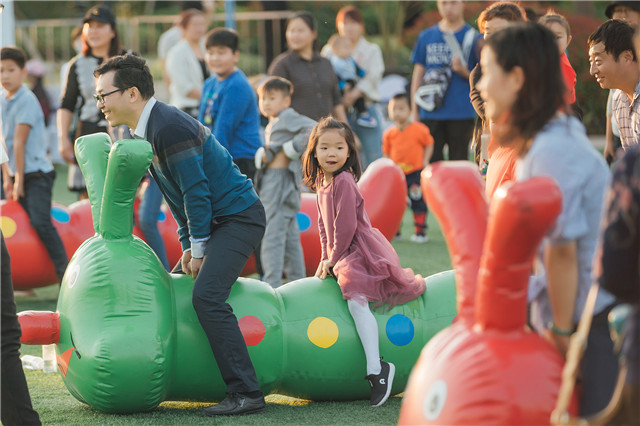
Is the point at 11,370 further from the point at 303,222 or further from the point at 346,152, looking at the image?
the point at 303,222

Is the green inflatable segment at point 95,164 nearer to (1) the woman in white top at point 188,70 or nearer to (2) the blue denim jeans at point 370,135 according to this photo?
(1) the woman in white top at point 188,70

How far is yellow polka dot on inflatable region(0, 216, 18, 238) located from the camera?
6.49m

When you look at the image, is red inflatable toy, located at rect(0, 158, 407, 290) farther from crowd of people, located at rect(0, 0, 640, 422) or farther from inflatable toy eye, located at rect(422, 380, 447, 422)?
inflatable toy eye, located at rect(422, 380, 447, 422)

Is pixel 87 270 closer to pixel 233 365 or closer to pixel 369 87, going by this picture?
pixel 233 365

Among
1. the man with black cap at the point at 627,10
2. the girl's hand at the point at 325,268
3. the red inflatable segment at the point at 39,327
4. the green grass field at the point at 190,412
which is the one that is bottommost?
the green grass field at the point at 190,412

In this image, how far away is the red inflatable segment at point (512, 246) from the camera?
250 centimetres

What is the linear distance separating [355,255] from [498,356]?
1.67m

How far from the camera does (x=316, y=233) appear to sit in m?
6.82

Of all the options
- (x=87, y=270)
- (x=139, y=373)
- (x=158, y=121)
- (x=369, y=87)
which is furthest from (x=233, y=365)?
(x=369, y=87)

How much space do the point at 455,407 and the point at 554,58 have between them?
3.55ft

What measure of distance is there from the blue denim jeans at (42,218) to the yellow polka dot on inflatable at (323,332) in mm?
2854

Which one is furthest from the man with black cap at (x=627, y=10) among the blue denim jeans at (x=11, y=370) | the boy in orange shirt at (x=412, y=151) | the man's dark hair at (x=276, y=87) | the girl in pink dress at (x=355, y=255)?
the blue denim jeans at (x=11, y=370)

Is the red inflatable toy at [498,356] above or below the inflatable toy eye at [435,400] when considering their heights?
above

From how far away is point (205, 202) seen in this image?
4113 millimetres
